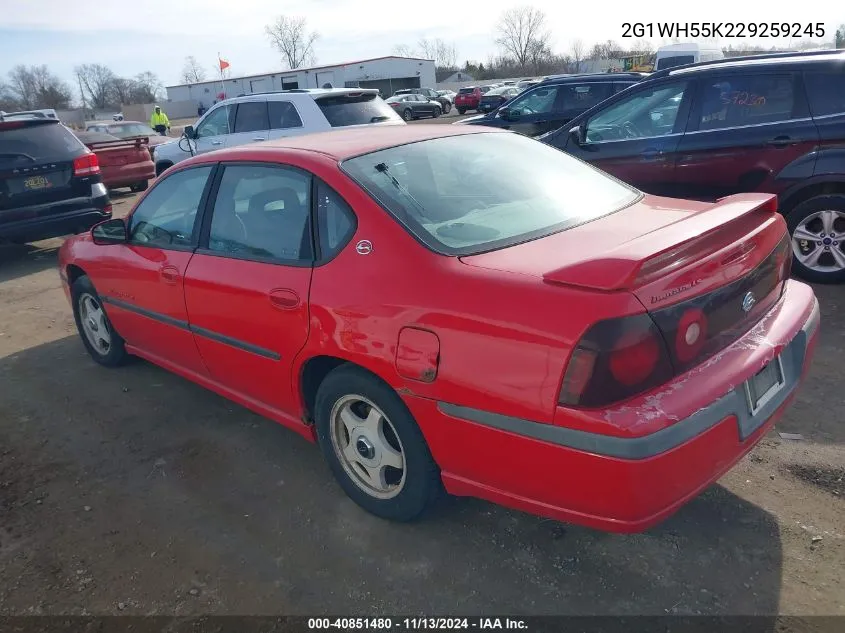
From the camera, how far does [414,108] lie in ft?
111

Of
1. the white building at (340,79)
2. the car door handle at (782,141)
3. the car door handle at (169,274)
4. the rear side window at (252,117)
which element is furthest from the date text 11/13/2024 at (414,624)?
the white building at (340,79)

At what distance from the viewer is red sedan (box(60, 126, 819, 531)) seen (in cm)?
206

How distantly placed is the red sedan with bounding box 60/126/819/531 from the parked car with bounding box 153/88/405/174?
5600mm

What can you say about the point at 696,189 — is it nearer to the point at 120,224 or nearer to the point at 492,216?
the point at 492,216

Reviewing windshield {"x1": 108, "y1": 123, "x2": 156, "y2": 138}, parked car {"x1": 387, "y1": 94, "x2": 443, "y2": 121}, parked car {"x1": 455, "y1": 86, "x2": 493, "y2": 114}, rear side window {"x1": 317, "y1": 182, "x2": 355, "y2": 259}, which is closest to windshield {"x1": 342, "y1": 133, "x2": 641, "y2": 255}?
rear side window {"x1": 317, "y1": 182, "x2": 355, "y2": 259}

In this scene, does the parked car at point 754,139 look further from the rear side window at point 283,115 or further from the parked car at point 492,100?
the parked car at point 492,100

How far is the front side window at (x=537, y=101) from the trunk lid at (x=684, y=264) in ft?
28.2

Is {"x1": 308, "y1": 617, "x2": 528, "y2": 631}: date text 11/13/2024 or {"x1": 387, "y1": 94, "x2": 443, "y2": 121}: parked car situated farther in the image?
{"x1": 387, "y1": 94, "x2": 443, "y2": 121}: parked car

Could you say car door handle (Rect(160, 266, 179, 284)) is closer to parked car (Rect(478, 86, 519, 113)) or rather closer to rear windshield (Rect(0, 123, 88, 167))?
rear windshield (Rect(0, 123, 88, 167))

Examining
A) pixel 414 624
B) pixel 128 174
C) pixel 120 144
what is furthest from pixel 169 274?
pixel 120 144

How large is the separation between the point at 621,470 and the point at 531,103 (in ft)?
33.0

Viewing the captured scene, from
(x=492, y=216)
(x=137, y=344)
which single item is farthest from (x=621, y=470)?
(x=137, y=344)

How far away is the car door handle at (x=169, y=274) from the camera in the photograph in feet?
11.8

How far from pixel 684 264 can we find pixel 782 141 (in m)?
3.78
